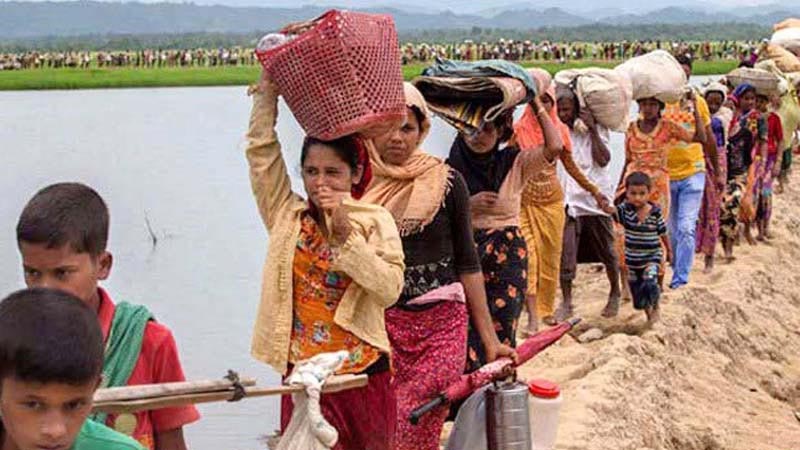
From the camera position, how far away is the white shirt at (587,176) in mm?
9625

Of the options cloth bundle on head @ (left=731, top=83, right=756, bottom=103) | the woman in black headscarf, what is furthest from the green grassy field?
the woman in black headscarf

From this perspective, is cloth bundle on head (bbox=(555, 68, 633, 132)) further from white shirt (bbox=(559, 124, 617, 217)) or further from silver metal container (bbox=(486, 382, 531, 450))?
silver metal container (bbox=(486, 382, 531, 450))

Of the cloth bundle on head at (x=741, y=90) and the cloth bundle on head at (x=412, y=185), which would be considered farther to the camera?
the cloth bundle on head at (x=741, y=90)

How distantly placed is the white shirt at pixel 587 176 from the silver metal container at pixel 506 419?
172 inches

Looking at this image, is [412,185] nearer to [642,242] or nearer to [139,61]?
[642,242]

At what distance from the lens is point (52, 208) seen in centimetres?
320

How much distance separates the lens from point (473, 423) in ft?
17.5

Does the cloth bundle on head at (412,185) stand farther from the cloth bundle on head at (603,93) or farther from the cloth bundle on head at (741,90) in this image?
the cloth bundle on head at (741,90)

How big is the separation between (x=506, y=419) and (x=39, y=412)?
301 cm

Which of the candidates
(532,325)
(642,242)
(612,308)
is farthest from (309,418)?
(612,308)

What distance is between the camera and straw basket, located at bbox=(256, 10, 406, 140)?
14.9ft

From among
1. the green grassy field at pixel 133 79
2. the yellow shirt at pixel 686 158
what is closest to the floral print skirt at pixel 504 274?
the yellow shirt at pixel 686 158

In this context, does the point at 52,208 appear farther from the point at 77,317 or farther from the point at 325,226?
the point at 325,226

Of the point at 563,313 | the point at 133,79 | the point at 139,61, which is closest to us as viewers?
the point at 563,313
